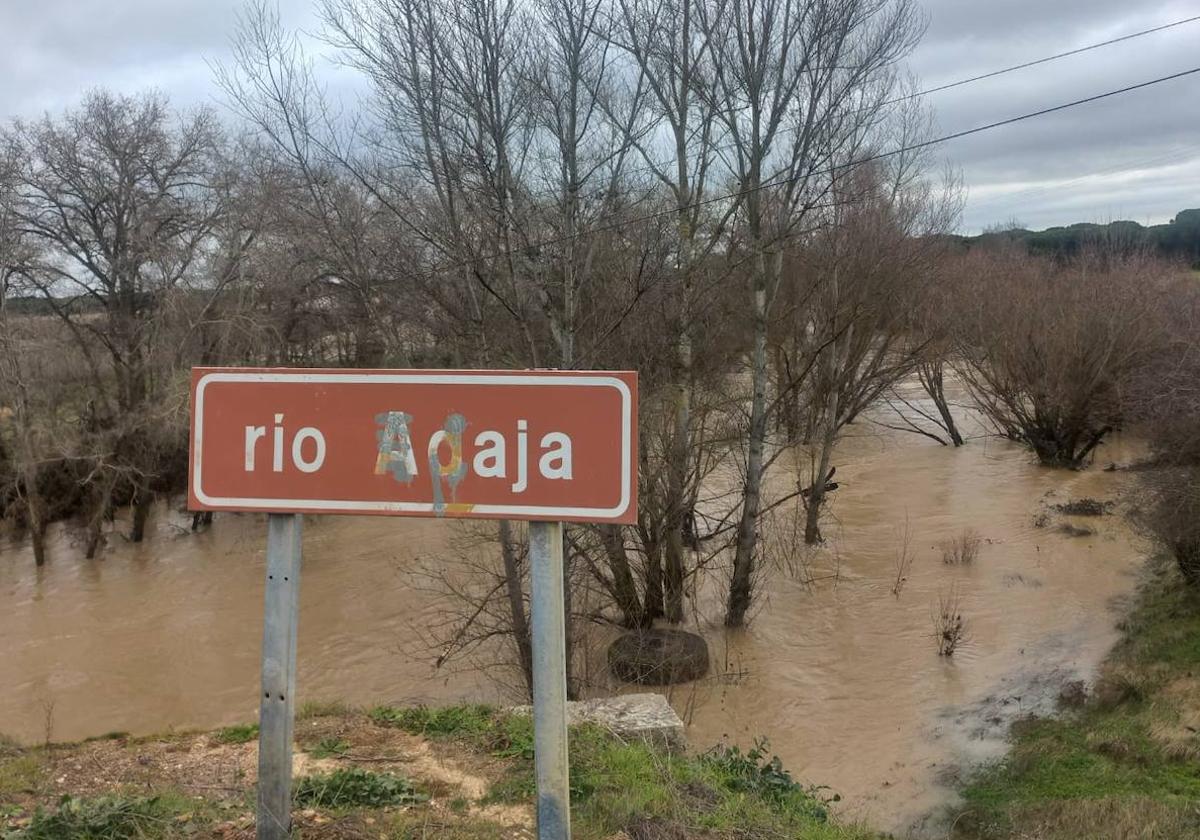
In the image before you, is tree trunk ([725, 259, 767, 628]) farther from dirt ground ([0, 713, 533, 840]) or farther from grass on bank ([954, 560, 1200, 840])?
dirt ground ([0, 713, 533, 840])

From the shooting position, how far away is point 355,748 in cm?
415

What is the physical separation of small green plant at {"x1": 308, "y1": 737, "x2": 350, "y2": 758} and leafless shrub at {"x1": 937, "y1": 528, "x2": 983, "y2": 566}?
14003 millimetres

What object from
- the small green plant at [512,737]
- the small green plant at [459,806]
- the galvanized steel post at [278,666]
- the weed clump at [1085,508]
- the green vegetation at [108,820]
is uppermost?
the galvanized steel post at [278,666]

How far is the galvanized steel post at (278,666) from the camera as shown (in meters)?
2.38

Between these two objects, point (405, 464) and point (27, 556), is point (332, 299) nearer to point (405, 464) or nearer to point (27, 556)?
point (27, 556)

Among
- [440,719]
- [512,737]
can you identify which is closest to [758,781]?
[512,737]

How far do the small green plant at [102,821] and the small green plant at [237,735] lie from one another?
1.55m

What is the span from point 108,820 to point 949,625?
1188cm

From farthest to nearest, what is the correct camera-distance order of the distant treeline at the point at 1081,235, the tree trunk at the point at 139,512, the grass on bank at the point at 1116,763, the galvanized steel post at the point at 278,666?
the distant treeline at the point at 1081,235 < the tree trunk at the point at 139,512 < the grass on bank at the point at 1116,763 < the galvanized steel post at the point at 278,666

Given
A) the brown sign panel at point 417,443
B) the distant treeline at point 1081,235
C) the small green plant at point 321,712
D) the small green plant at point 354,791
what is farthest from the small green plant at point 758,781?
the distant treeline at point 1081,235

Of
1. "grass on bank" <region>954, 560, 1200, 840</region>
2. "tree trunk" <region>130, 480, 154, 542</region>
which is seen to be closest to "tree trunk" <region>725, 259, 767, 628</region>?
"grass on bank" <region>954, 560, 1200, 840</region>

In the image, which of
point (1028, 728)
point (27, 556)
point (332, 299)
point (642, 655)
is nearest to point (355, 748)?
point (642, 655)

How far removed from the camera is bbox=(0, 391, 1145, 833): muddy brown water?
10.1 m

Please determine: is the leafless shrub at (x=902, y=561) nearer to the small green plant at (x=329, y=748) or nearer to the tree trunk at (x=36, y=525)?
the small green plant at (x=329, y=748)
